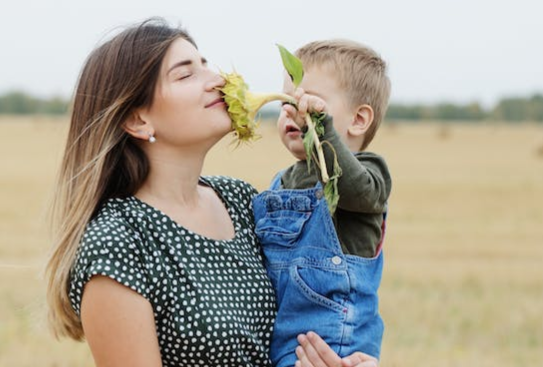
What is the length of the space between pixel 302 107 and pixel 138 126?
0.59 metres

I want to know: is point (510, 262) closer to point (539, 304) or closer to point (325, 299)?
point (539, 304)

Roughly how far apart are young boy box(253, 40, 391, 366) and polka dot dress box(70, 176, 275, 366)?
13 centimetres

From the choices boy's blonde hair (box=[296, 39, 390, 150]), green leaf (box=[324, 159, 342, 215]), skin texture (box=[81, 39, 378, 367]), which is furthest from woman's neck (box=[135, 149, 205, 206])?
boy's blonde hair (box=[296, 39, 390, 150])

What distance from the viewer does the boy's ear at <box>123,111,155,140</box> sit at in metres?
3.59

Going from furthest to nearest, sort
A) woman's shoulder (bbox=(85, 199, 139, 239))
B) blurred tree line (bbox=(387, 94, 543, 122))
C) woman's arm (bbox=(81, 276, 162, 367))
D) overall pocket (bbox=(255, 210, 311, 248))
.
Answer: blurred tree line (bbox=(387, 94, 543, 122)) < overall pocket (bbox=(255, 210, 311, 248)) < woman's shoulder (bbox=(85, 199, 139, 239)) < woman's arm (bbox=(81, 276, 162, 367))

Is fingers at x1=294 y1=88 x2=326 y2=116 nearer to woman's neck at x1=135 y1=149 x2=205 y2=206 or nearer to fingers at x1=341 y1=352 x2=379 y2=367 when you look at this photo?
woman's neck at x1=135 y1=149 x2=205 y2=206

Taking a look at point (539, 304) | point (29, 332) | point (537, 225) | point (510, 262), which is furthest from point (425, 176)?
point (29, 332)

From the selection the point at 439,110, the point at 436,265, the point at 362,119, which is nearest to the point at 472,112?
the point at 439,110

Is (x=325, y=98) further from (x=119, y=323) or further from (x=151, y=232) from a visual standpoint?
(x=119, y=323)

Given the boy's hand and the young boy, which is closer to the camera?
the boy's hand

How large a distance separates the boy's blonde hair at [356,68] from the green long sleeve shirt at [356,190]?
0.22 meters

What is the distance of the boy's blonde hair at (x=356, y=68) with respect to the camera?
3.85 metres

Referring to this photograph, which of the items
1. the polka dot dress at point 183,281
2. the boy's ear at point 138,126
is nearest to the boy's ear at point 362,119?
the polka dot dress at point 183,281

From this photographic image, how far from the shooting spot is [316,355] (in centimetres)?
360
